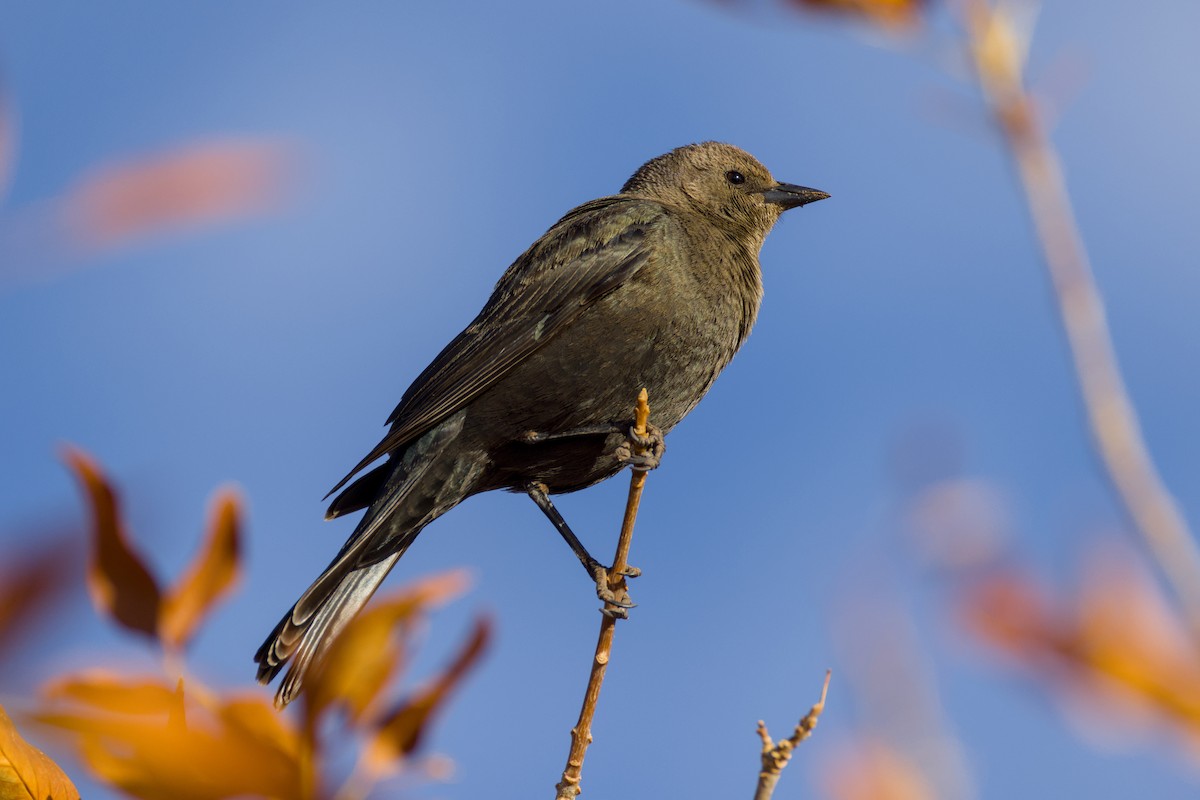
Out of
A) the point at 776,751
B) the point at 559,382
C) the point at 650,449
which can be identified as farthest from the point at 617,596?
the point at 776,751

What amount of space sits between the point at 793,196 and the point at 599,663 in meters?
4.13

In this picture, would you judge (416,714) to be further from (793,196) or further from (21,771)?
(793,196)

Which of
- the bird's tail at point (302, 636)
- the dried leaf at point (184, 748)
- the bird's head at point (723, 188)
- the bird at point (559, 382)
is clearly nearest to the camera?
the dried leaf at point (184, 748)

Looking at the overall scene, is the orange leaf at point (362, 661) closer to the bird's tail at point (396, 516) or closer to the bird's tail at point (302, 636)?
the bird's tail at point (302, 636)

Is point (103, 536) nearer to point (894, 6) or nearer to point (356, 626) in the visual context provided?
point (356, 626)

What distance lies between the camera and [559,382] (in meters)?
4.95

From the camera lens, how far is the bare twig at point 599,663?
2.48 meters

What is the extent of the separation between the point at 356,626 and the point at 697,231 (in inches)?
168

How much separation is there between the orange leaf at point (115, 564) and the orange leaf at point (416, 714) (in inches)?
11.4

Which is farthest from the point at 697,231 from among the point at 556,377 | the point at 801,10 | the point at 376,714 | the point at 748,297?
the point at 376,714

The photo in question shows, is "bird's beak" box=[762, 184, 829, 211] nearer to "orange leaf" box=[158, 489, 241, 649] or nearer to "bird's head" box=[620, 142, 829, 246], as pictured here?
"bird's head" box=[620, 142, 829, 246]

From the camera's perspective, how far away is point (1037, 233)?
128cm

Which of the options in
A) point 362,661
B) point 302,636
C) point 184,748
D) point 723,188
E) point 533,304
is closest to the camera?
point 184,748

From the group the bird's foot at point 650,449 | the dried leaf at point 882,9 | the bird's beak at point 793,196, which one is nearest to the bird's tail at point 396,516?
the bird's foot at point 650,449
